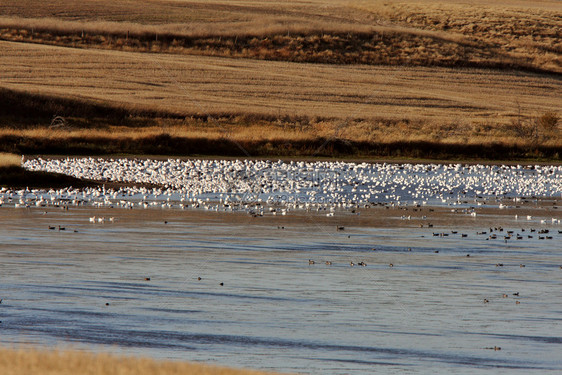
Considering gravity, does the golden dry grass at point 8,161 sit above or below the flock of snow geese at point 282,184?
above

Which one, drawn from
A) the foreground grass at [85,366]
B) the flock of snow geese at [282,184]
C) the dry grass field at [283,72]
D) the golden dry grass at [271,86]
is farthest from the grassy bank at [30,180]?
the golden dry grass at [271,86]

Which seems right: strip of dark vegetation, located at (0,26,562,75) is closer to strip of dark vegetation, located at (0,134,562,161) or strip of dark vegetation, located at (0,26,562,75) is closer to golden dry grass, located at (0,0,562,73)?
golden dry grass, located at (0,0,562,73)

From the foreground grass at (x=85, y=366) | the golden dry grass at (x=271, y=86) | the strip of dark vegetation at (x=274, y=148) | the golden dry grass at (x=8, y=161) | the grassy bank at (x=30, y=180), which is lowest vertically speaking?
the golden dry grass at (x=271, y=86)

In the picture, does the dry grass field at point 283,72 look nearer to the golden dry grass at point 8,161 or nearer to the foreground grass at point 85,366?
the golden dry grass at point 8,161

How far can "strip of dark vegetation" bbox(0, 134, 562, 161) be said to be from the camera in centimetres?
4853

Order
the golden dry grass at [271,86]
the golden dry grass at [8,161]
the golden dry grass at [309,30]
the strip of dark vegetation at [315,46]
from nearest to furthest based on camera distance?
the golden dry grass at [8,161] → the golden dry grass at [271,86] → the strip of dark vegetation at [315,46] → the golden dry grass at [309,30]

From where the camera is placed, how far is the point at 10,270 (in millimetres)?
14828

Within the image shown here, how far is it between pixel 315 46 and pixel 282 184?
216 ft

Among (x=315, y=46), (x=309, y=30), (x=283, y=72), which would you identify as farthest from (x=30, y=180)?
(x=309, y=30)

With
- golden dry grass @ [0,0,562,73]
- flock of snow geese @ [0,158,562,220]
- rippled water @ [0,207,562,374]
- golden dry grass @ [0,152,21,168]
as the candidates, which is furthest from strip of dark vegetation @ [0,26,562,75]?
rippled water @ [0,207,562,374]

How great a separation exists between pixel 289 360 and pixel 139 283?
4.74m

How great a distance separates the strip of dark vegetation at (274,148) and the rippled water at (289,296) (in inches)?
1053

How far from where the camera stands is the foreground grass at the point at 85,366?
285 inches

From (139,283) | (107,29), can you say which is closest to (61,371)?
(139,283)
